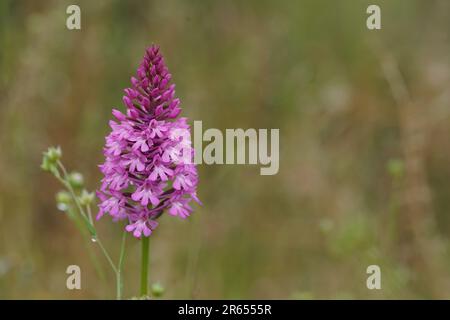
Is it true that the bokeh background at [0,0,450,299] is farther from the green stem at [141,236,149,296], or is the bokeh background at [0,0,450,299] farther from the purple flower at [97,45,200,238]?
the purple flower at [97,45,200,238]

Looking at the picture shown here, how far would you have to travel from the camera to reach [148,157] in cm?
308

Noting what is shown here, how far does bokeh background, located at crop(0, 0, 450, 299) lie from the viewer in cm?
560

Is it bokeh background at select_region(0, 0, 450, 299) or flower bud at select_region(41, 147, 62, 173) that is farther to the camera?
A: bokeh background at select_region(0, 0, 450, 299)

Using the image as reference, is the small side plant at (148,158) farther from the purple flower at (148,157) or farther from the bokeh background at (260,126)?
the bokeh background at (260,126)

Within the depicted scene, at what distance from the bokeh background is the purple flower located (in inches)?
69.3

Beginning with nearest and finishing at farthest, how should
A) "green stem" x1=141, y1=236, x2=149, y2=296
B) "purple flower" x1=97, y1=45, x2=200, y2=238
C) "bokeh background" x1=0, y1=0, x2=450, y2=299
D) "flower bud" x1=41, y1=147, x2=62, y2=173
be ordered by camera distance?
"purple flower" x1=97, y1=45, x2=200, y2=238
"green stem" x1=141, y1=236, x2=149, y2=296
"flower bud" x1=41, y1=147, x2=62, y2=173
"bokeh background" x1=0, y1=0, x2=450, y2=299

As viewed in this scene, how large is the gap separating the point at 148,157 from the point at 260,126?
12.0 ft

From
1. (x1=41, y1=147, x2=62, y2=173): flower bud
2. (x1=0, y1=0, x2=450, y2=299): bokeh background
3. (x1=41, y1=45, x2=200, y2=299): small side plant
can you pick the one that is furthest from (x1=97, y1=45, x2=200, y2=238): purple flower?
(x1=0, y1=0, x2=450, y2=299): bokeh background

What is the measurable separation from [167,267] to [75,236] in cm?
92

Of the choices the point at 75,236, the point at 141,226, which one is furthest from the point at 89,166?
the point at 141,226

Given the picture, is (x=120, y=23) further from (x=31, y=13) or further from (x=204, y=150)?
(x=204, y=150)

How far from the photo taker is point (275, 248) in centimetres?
623

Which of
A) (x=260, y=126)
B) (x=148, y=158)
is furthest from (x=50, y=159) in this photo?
(x=260, y=126)

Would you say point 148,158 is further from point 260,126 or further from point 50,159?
point 260,126
